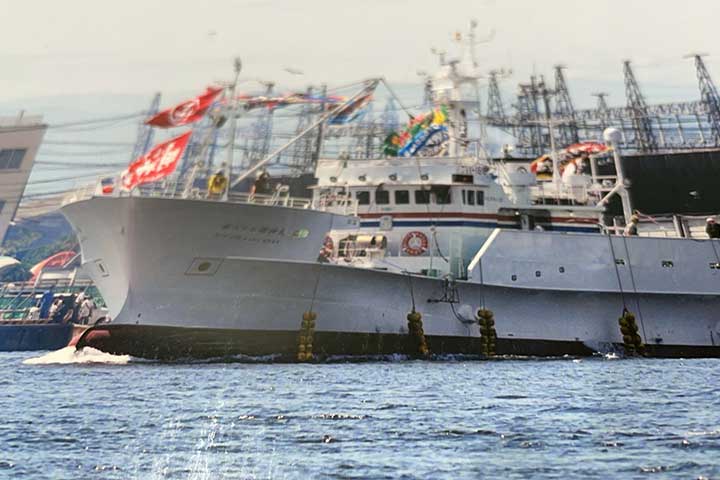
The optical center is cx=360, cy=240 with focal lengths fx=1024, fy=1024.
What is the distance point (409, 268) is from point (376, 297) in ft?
10.1

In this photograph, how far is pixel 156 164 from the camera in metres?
31.6

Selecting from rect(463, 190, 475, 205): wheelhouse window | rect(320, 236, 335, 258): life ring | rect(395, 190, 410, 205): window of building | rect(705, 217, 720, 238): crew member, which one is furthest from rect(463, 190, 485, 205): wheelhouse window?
rect(705, 217, 720, 238): crew member

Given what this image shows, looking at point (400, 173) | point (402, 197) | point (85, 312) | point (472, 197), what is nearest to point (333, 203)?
point (402, 197)

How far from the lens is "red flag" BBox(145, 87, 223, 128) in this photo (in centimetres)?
3375

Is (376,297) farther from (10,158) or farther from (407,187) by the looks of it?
(10,158)

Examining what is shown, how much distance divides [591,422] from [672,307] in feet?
73.9

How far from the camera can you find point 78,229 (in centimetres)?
3512

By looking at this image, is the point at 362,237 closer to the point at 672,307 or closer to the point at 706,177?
the point at 672,307

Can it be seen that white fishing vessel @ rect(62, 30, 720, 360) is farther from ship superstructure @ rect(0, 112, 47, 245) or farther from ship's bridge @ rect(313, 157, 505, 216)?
ship superstructure @ rect(0, 112, 47, 245)

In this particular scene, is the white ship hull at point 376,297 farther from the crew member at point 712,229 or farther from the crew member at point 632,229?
the crew member at point 632,229

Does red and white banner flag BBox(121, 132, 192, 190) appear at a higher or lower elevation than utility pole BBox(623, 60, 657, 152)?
lower

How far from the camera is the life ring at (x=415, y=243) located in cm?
3825

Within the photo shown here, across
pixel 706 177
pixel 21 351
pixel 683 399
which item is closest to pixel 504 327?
pixel 683 399

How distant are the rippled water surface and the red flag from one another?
8390 millimetres
